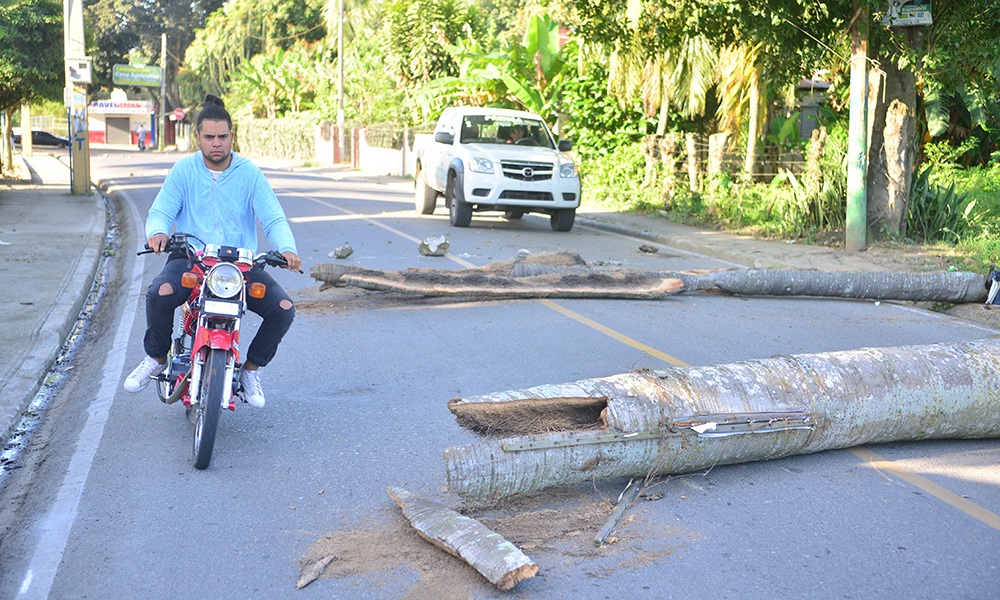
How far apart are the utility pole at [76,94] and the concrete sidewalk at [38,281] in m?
1.89

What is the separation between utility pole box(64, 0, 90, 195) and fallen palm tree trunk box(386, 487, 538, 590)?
2021 cm

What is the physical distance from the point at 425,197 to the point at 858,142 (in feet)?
27.1

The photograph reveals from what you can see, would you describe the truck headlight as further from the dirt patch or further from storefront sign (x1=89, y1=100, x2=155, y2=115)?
storefront sign (x1=89, y1=100, x2=155, y2=115)

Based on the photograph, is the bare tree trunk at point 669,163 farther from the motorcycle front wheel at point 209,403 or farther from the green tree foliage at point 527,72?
the motorcycle front wheel at point 209,403

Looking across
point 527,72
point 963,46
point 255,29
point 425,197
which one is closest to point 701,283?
point 963,46

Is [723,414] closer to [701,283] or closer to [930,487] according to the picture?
[930,487]

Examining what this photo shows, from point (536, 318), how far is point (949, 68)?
275 inches

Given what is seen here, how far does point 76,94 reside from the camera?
829 inches

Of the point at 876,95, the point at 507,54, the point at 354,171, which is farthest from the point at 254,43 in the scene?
the point at 876,95

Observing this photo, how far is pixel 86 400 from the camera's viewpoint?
5891 millimetres

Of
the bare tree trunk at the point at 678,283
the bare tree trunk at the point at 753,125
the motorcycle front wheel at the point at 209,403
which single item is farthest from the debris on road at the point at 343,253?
the bare tree trunk at the point at 753,125

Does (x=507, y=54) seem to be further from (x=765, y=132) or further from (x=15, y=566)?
(x=15, y=566)

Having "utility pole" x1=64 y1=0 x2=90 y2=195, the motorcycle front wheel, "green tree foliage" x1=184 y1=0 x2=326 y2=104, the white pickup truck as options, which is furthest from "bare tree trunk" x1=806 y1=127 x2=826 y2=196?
"green tree foliage" x1=184 y1=0 x2=326 y2=104

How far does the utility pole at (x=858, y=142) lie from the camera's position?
12234 millimetres
